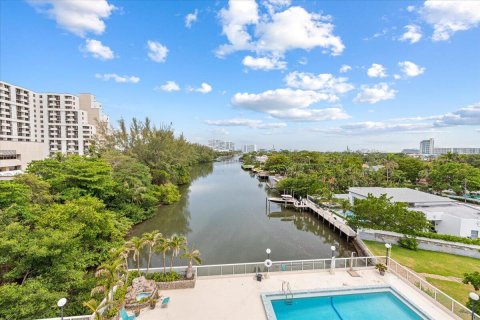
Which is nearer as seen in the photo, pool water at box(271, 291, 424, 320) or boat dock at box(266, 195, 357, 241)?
pool water at box(271, 291, 424, 320)

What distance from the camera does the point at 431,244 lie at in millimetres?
19375

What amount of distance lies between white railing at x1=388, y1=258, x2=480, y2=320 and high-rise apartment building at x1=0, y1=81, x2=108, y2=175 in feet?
184

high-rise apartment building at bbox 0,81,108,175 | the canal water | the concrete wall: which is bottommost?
the canal water

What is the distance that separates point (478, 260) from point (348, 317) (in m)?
15.6

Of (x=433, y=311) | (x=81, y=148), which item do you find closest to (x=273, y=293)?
(x=433, y=311)

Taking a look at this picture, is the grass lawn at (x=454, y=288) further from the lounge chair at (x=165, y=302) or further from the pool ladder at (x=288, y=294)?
the lounge chair at (x=165, y=302)

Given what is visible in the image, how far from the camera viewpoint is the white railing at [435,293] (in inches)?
370

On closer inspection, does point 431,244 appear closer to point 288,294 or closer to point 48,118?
point 288,294

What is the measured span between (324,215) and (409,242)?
34.9 feet

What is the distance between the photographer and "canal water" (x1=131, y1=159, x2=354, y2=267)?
2022 cm

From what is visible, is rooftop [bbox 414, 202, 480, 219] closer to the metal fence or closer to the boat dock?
the boat dock

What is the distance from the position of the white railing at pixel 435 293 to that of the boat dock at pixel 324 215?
930cm

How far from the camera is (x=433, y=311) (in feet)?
32.6

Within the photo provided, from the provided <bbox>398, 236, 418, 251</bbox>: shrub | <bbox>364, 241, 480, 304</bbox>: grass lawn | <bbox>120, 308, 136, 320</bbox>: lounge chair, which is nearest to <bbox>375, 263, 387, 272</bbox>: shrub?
<bbox>364, 241, 480, 304</bbox>: grass lawn
